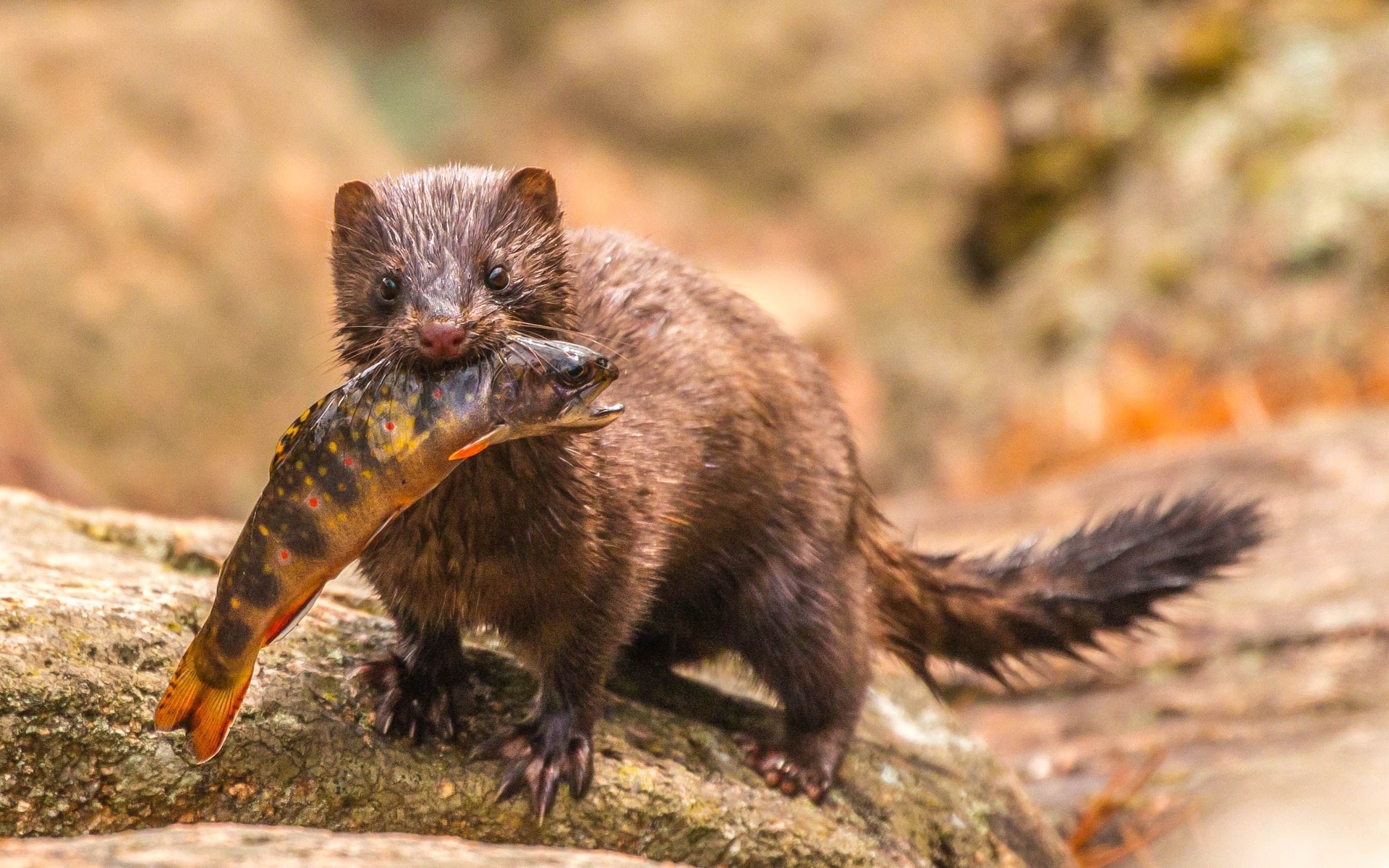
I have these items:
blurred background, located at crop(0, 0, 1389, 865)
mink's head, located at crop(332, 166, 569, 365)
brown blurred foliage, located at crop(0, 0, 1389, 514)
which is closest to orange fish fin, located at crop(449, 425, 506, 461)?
mink's head, located at crop(332, 166, 569, 365)

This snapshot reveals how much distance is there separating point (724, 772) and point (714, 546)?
2.58ft

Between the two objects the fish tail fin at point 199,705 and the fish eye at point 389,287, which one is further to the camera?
the fish eye at point 389,287

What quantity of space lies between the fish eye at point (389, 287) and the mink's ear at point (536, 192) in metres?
0.45

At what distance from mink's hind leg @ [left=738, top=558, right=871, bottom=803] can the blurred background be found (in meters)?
3.96

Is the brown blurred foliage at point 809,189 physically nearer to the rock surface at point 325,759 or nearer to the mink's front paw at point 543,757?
the rock surface at point 325,759

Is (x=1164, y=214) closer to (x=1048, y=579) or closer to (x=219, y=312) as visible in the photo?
(x=1048, y=579)

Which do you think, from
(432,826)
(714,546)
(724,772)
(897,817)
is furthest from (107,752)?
(897,817)

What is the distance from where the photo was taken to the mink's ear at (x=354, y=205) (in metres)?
3.57

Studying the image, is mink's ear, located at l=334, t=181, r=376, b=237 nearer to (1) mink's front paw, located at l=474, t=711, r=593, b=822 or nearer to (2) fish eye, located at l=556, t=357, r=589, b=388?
(2) fish eye, located at l=556, t=357, r=589, b=388

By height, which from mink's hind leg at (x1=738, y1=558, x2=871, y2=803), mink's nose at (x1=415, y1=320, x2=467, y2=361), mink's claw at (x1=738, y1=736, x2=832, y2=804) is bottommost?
mink's claw at (x1=738, y1=736, x2=832, y2=804)

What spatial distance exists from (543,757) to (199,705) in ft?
2.87

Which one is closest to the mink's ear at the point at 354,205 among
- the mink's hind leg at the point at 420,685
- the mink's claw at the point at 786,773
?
the mink's hind leg at the point at 420,685

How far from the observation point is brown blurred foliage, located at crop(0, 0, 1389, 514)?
10523 mm

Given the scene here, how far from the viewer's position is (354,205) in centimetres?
361
